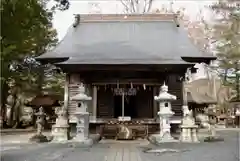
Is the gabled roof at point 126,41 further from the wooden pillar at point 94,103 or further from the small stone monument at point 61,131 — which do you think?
the small stone monument at point 61,131

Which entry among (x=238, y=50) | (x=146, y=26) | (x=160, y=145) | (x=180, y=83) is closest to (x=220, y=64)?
(x=238, y=50)

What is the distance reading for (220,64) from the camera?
3250 cm

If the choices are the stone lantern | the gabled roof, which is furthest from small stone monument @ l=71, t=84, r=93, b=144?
the stone lantern

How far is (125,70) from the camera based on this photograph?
16.9 metres

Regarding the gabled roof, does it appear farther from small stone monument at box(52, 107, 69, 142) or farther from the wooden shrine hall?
small stone monument at box(52, 107, 69, 142)

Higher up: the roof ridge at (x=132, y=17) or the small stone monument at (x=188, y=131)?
the roof ridge at (x=132, y=17)

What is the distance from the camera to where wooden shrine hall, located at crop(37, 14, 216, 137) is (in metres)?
16.5

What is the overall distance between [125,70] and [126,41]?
116 inches

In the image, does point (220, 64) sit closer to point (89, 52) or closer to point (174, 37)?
point (174, 37)

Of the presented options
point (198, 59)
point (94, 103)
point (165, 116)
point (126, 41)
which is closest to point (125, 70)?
point (94, 103)

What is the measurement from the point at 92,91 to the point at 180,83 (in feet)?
14.6

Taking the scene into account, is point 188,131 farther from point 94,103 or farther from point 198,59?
point 94,103

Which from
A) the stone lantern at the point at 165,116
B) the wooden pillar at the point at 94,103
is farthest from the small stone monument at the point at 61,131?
the stone lantern at the point at 165,116

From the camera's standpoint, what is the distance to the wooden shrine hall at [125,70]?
16.5m
